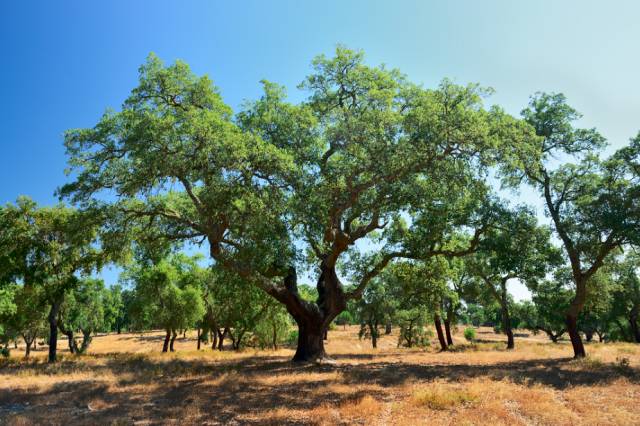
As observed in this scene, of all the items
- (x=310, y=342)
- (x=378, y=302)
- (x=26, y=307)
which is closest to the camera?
(x=310, y=342)

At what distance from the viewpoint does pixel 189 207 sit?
2131 centimetres

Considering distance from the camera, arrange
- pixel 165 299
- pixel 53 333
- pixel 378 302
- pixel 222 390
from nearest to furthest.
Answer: pixel 222 390 < pixel 53 333 < pixel 165 299 < pixel 378 302

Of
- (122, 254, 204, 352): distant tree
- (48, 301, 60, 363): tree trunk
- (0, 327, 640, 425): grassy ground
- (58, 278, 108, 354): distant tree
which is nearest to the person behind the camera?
(0, 327, 640, 425): grassy ground

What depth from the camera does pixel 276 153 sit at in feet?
51.2

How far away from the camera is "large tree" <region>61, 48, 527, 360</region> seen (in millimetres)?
15391

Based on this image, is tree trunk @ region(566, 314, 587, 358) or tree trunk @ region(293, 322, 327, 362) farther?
tree trunk @ region(566, 314, 587, 358)

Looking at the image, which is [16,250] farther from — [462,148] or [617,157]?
[617,157]

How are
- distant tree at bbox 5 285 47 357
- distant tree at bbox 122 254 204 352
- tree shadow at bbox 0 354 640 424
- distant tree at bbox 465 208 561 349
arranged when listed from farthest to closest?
distant tree at bbox 122 254 204 352 < distant tree at bbox 5 285 47 357 < distant tree at bbox 465 208 561 349 < tree shadow at bbox 0 354 640 424

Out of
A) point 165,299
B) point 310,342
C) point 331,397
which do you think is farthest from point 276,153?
point 165,299

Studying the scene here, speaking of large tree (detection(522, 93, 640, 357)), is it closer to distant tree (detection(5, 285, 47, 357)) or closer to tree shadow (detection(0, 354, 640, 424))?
tree shadow (detection(0, 354, 640, 424))

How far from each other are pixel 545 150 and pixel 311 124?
15.3 metres

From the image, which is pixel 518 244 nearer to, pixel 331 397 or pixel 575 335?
pixel 575 335

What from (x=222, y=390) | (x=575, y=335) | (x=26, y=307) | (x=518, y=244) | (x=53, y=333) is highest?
(x=518, y=244)

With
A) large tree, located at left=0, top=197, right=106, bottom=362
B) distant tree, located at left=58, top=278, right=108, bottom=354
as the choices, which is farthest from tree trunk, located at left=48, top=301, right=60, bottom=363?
distant tree, located at left=58, top=278, right=108, bottom=354
